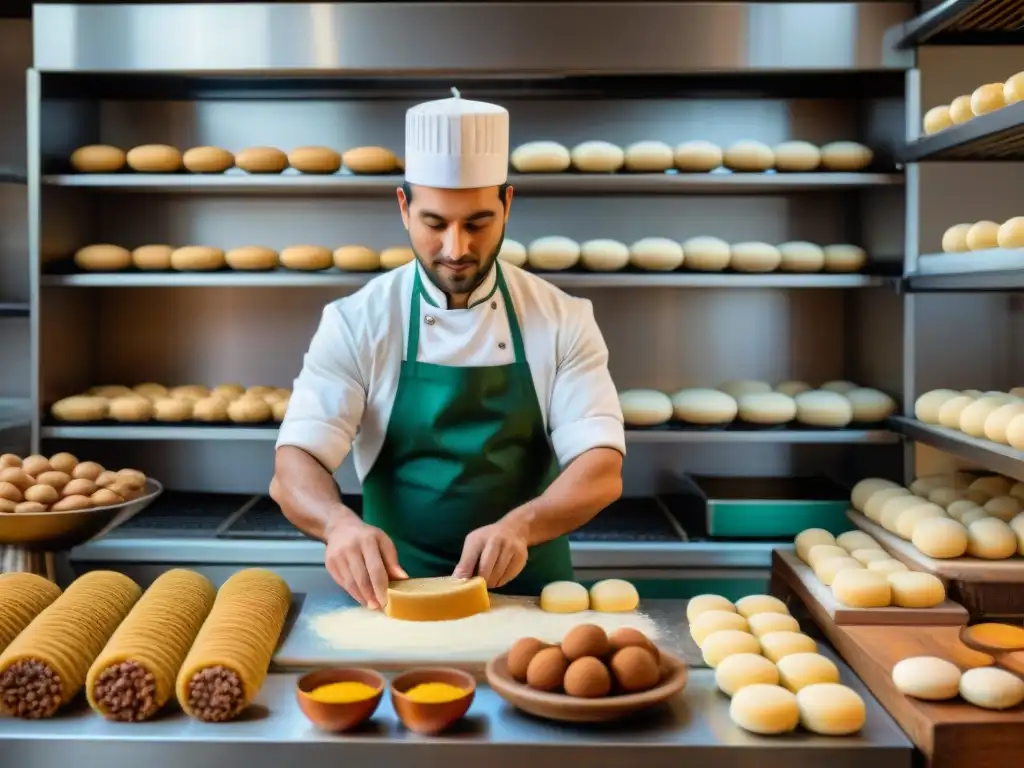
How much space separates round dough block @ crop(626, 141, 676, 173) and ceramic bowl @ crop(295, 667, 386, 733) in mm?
2054

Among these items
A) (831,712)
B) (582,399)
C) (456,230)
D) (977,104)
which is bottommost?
(831,712)

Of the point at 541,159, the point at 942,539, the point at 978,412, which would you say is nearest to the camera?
the point at 942,539

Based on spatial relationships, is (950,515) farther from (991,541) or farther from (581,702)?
(581,702)

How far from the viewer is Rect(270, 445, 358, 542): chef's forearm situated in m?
1.91

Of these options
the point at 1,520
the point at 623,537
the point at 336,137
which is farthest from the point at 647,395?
the point at 1,520

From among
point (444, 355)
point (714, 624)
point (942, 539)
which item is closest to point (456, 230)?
point (444, 355)

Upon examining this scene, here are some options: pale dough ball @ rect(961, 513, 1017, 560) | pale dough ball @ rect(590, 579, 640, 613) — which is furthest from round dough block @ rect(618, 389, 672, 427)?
pale dough ball @ rect(590, 579, 640, 613)

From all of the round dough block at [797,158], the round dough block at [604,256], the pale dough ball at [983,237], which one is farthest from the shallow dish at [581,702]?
the round dough block at [797,158]

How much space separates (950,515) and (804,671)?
3.75ft

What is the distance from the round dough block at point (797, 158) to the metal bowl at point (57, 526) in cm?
207

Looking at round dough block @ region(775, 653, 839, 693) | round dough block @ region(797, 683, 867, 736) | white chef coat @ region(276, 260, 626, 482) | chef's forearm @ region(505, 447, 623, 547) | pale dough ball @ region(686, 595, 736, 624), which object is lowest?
round dough block @ region(797, 683, 867, 736)

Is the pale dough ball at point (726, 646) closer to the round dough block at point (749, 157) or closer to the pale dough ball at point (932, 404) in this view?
the pale dough ball at point (932, 404)

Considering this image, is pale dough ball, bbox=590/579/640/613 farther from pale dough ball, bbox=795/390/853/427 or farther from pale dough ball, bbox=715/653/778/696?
pale dough ball, bbox=795/390/853/427

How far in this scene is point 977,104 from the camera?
242 centimetres
